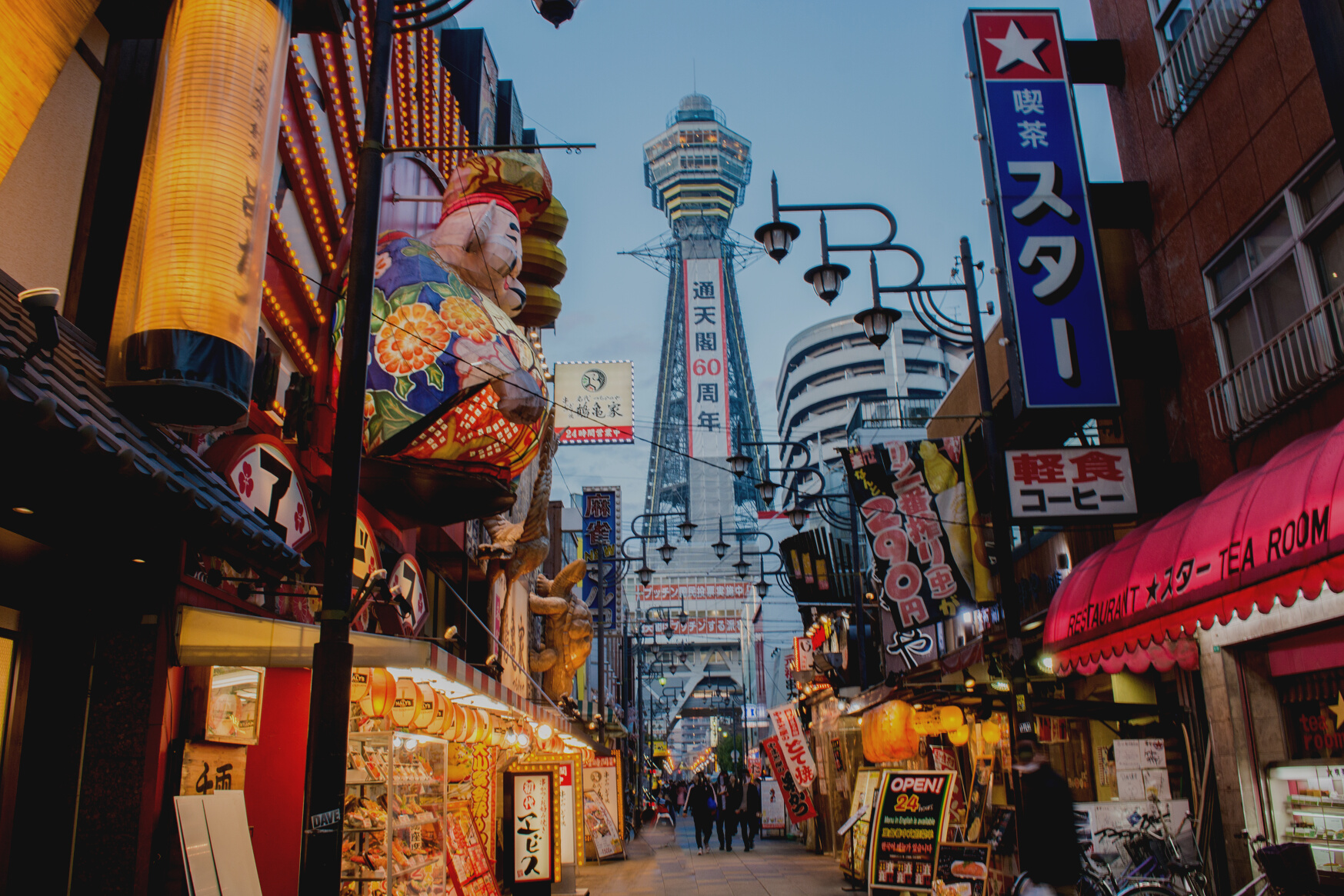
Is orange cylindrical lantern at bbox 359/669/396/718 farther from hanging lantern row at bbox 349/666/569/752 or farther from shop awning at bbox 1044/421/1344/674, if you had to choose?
shop awning at bbox 1044/421/1344/674

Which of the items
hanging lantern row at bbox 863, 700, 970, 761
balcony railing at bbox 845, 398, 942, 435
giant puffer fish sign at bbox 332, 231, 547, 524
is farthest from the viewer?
balcony railing at bbox 845, 398, 942, 435

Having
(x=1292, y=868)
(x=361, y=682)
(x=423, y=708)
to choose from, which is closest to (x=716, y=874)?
(x=423, y=708)

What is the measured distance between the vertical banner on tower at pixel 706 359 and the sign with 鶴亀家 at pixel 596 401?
3604cm

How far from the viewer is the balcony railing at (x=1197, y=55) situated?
10.3 m


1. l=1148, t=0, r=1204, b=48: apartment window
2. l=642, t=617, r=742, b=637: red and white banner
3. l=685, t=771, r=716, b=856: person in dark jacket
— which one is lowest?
l=685, t=771, r=716, b=856: person in dark jacket

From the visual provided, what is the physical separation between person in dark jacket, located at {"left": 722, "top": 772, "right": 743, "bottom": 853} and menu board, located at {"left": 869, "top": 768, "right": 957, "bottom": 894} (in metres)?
15.3

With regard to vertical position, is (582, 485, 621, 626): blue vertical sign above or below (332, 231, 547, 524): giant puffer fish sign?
above

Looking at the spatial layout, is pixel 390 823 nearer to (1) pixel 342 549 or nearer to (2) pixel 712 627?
(1) pixel 342 549

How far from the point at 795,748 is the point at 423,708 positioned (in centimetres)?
1844

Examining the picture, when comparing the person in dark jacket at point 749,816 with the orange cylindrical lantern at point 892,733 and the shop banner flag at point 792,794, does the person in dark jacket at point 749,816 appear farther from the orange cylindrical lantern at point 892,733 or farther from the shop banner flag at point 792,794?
the orange cylindrical lantern at point 892,733

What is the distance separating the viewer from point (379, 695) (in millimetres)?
8898

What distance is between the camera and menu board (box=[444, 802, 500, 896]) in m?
11.3

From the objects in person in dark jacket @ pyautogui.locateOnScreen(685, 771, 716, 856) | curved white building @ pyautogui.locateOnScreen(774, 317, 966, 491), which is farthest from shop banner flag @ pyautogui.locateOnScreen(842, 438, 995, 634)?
curved white building @ pyautogui.locateOnScreen(774, 317, 966, 491)

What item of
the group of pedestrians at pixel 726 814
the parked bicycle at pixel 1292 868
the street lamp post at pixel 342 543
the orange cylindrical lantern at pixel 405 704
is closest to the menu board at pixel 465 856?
the orange cylindrical lantern at pixel 405 704
